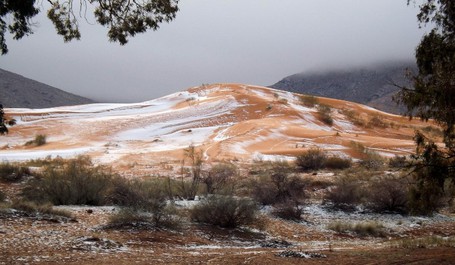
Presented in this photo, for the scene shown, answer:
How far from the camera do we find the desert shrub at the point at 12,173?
18.8 meters

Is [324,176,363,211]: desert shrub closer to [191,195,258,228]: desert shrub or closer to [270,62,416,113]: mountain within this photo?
[191,195,258,228]: desert shrub

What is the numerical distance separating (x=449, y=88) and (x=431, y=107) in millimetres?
841

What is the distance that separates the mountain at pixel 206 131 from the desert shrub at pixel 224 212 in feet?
38.0

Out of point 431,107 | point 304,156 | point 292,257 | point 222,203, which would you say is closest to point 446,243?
point 431,107

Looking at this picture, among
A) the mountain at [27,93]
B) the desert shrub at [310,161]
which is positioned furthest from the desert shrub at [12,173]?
the mountain at [27,93]

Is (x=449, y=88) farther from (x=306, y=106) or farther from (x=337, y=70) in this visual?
(x=337, y=70)

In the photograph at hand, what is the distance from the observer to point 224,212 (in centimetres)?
1194

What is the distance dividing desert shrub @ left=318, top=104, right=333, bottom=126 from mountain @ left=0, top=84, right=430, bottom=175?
197 mm

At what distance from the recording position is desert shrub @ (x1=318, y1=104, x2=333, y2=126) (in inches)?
1849

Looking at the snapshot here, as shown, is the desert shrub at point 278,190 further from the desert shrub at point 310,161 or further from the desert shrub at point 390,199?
the desert shrub at point 310,161

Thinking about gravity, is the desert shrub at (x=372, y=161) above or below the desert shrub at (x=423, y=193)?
below

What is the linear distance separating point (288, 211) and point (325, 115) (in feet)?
115

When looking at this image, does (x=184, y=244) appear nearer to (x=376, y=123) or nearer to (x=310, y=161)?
(x=310, y=161)

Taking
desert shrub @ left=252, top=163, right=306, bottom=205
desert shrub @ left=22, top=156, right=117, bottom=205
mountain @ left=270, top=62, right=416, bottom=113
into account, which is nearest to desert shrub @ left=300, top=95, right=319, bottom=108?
desert shrub @ left=252, top=163, right=306, bottom=205
